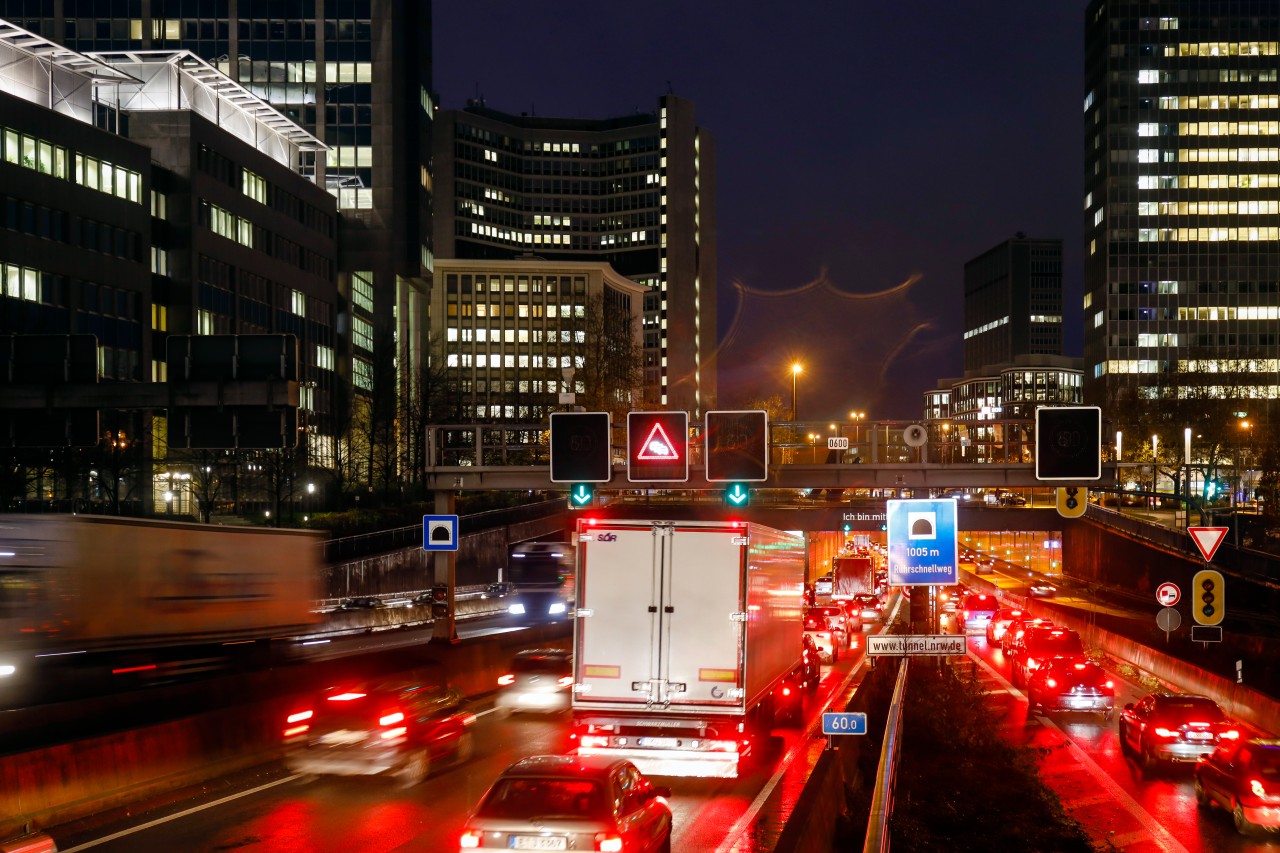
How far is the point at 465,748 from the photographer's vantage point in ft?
74.0

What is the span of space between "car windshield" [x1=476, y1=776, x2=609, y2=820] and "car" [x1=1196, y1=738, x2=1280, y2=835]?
10895 millimetres

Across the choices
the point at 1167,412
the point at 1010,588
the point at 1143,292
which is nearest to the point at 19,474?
the point at 1010,588

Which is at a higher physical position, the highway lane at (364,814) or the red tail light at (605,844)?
the red tail light at (605,844)

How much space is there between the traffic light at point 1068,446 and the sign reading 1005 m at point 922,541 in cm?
540

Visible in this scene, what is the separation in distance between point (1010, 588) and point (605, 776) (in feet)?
263

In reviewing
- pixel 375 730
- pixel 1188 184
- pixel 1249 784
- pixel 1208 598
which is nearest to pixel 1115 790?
pixel 1249 784

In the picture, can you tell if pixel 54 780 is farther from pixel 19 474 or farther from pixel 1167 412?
pixel 1167 412

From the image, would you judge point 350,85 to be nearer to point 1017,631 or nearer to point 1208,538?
point 1017,631

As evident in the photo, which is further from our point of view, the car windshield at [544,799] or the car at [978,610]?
the car at [978,610]

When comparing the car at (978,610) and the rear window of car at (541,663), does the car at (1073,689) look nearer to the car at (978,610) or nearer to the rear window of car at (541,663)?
the rear window of car at (541,663)

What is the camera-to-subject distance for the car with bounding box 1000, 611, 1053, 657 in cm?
4070

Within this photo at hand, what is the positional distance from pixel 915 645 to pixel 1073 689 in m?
14.3

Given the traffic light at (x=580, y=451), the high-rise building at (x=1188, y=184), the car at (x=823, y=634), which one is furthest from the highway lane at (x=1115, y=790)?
the high-rise building at (x=1188, y=184)

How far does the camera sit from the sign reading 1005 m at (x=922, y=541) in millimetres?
24266
